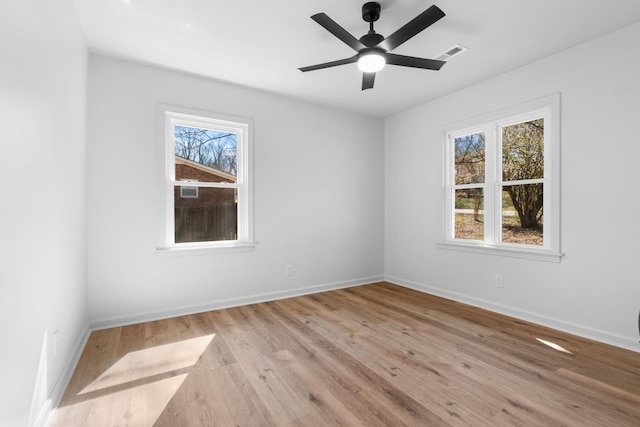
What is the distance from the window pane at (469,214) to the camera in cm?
379

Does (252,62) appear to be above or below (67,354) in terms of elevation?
above

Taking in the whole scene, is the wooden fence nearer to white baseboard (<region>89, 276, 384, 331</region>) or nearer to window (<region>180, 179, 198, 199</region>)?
window (<region>180, 179, 198, 199</region>)

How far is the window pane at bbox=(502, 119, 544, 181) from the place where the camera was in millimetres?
3230

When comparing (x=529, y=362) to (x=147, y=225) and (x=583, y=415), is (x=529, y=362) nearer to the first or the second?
(x=583, y=415)

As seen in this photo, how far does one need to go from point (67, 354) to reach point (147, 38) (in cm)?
260

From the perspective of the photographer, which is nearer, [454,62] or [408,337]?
[408,337]

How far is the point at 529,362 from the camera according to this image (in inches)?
91.0

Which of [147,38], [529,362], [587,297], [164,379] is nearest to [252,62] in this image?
[147,38]

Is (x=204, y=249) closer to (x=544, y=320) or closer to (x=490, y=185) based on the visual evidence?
(x=490, y=185)

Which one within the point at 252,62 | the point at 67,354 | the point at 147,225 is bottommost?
the point at 67,354

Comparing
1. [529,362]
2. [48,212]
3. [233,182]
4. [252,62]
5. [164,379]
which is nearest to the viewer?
[48,212]

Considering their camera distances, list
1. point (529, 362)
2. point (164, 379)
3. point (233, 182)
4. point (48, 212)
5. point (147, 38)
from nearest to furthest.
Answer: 1. point (48, 212)
2. point (164, 379)
3. point (529, 362)
4. point (147, 38)
5. point (233, 182)

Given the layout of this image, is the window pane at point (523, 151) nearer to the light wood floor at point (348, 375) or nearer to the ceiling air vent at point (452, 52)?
the ceiling air vent at point (452, 52)

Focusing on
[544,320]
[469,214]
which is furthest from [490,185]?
[544,320]
